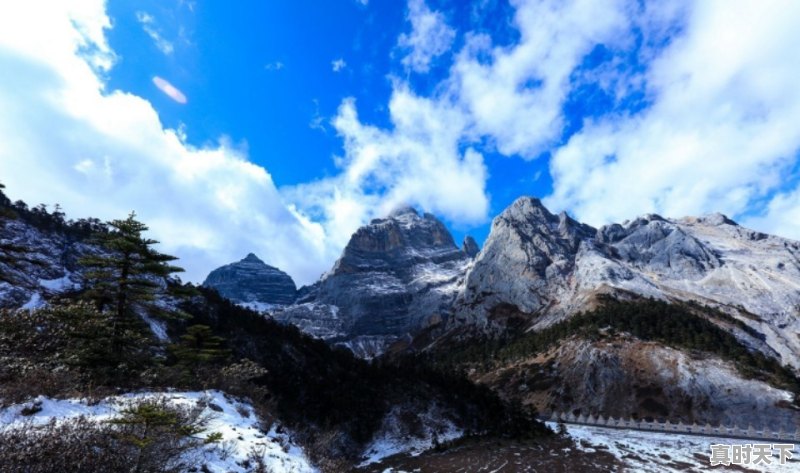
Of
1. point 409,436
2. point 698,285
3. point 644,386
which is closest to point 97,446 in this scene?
point 409,436

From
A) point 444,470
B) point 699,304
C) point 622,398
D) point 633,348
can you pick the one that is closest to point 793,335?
point 699,304

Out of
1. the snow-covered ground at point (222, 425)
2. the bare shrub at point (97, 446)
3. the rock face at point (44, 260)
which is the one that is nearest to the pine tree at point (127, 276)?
the snow-covered ground at point (222, 425)

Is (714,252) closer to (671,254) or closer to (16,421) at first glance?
(671,254)

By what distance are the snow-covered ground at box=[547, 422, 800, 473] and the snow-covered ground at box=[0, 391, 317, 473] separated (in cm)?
3693

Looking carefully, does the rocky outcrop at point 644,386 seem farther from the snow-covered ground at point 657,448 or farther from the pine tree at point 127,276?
the pine tree at point 127,276

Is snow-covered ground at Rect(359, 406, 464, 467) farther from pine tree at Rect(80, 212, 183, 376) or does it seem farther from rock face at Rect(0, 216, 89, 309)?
rock face at Rect(0, 216, 89, 309)

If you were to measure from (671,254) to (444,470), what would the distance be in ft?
645

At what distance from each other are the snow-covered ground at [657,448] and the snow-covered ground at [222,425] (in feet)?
121

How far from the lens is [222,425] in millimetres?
14109

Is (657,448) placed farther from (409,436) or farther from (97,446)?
(97,446)

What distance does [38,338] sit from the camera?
16.3 metres

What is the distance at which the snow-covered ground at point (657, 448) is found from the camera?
37844mm

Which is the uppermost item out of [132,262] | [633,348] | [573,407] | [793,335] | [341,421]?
[793,335]

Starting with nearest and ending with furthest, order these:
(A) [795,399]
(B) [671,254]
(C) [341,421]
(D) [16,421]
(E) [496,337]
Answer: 1. (D) [16,421]
2. (C) [341,421]
3. (A) [795,399]
4. (E) [496,337]
5. (B) [671,254]
